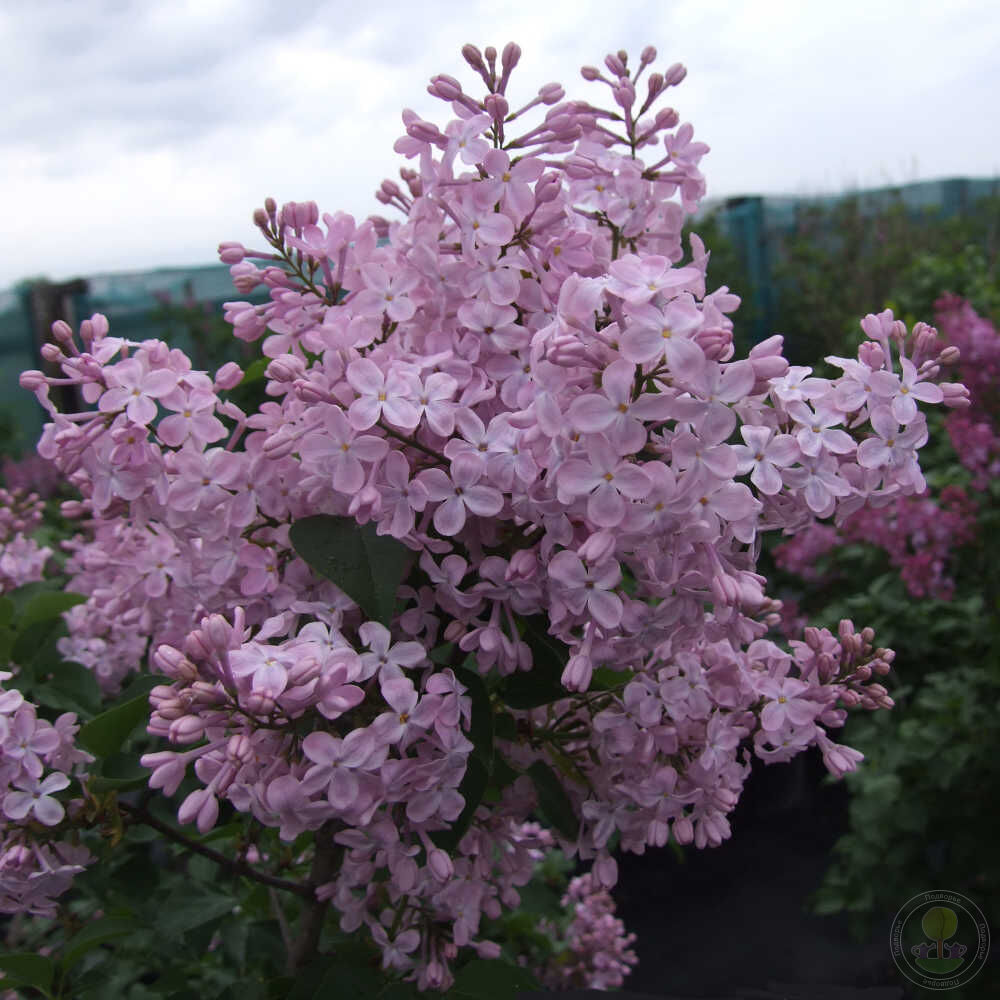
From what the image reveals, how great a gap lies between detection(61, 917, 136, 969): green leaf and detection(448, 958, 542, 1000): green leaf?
0.37 meters

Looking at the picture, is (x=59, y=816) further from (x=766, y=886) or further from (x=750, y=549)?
(x=766, y=886)

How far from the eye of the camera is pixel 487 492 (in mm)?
690

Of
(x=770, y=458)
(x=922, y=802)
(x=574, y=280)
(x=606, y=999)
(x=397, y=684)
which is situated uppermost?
(x=574, y=280)

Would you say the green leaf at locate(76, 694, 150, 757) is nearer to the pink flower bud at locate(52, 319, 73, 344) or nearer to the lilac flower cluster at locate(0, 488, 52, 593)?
the pink flower bud at locate(52, 319, 73, 344)

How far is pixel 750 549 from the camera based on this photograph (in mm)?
733

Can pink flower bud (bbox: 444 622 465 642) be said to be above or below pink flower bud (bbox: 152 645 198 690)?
below

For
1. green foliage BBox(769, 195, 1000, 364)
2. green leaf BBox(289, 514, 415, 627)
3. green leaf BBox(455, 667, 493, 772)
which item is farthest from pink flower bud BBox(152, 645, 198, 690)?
green foliage BBox(769, 195, 1000, 364)

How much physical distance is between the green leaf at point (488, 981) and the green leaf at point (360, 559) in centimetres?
47

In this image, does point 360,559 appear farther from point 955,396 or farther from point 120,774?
point 955,396

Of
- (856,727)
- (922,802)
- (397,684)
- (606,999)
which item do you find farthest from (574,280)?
(856,727)

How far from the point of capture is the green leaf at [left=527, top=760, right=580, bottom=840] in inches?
36.1

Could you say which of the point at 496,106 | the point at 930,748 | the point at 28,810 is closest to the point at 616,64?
the point at 496,106

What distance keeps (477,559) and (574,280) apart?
0.23 meters

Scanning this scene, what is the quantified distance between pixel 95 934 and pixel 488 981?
42cm
